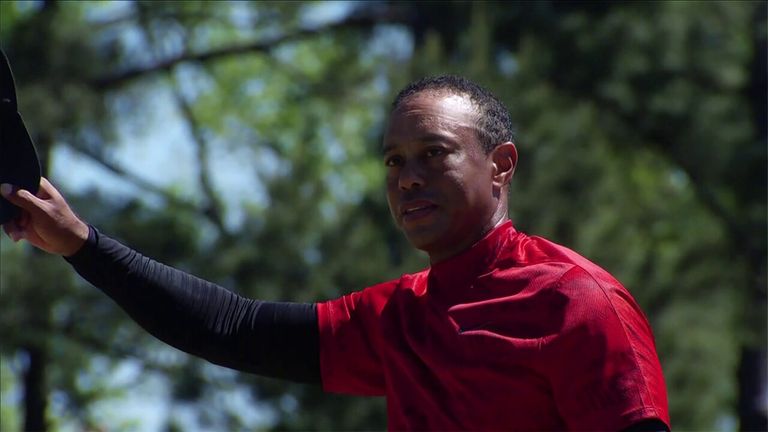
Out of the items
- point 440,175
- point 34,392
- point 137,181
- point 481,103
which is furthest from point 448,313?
point 137,181

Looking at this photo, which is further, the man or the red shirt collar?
the red shirt collar

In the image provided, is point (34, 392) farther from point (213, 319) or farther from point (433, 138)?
point (433, 138)

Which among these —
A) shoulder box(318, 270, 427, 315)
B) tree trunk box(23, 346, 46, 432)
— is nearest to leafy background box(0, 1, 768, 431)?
tree trunk box(23, 346, 46, 432)

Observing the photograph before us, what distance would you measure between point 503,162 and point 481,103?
0.13 metres

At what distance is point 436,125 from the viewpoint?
2484mm

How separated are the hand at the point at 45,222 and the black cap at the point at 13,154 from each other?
18mm

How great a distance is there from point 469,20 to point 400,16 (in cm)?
149

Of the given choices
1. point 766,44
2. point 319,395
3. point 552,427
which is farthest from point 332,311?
point 766,44

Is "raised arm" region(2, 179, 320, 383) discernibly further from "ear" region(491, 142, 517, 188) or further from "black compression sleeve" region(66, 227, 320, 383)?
"ear" region(491, 142, 517, 188)

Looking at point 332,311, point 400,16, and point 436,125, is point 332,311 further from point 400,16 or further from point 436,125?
point 400,16

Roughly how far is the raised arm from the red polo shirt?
0.15m

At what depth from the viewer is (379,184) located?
10.9 m

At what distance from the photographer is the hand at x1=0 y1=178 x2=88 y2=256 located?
2373 mm

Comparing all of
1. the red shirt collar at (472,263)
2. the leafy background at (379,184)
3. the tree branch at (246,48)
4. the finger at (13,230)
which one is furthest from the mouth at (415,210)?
the tree branch at (246,48)
